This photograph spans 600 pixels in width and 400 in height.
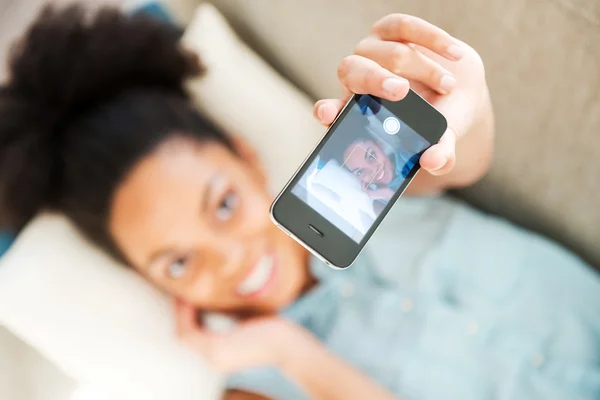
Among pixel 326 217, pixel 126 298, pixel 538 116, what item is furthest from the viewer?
pixel 126 298

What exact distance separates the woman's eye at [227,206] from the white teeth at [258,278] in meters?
0.08

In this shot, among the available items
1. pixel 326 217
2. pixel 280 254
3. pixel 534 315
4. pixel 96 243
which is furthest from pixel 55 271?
pixel 534 315

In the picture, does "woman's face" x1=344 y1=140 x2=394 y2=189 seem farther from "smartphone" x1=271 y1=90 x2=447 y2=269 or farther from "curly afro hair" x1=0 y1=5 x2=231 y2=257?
"curly afro hair" x1=0 y1=5 x2=231 y2=257

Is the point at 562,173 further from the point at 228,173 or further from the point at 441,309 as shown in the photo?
the point at 228,173

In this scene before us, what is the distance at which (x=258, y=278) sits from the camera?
2.50 ft

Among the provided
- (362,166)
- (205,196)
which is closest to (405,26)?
(362,166)

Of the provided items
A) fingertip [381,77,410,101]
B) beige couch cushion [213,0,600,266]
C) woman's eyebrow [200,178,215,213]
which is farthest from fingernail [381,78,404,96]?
woman's eyebrow [200,178,215,213]

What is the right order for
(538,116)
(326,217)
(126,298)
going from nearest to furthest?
(326,217) < (538,116) < (126,298)

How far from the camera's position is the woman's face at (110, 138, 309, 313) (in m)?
0.70

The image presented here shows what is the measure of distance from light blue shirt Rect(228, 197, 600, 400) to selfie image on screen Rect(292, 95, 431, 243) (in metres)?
0.33

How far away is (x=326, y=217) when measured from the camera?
17.8 inches

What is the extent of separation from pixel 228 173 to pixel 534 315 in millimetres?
433

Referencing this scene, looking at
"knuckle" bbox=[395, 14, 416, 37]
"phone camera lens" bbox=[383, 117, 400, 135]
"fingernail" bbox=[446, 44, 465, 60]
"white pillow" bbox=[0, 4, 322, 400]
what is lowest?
"white pillow" bbox=[0, 4, 322, 400]

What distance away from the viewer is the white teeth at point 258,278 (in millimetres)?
757
